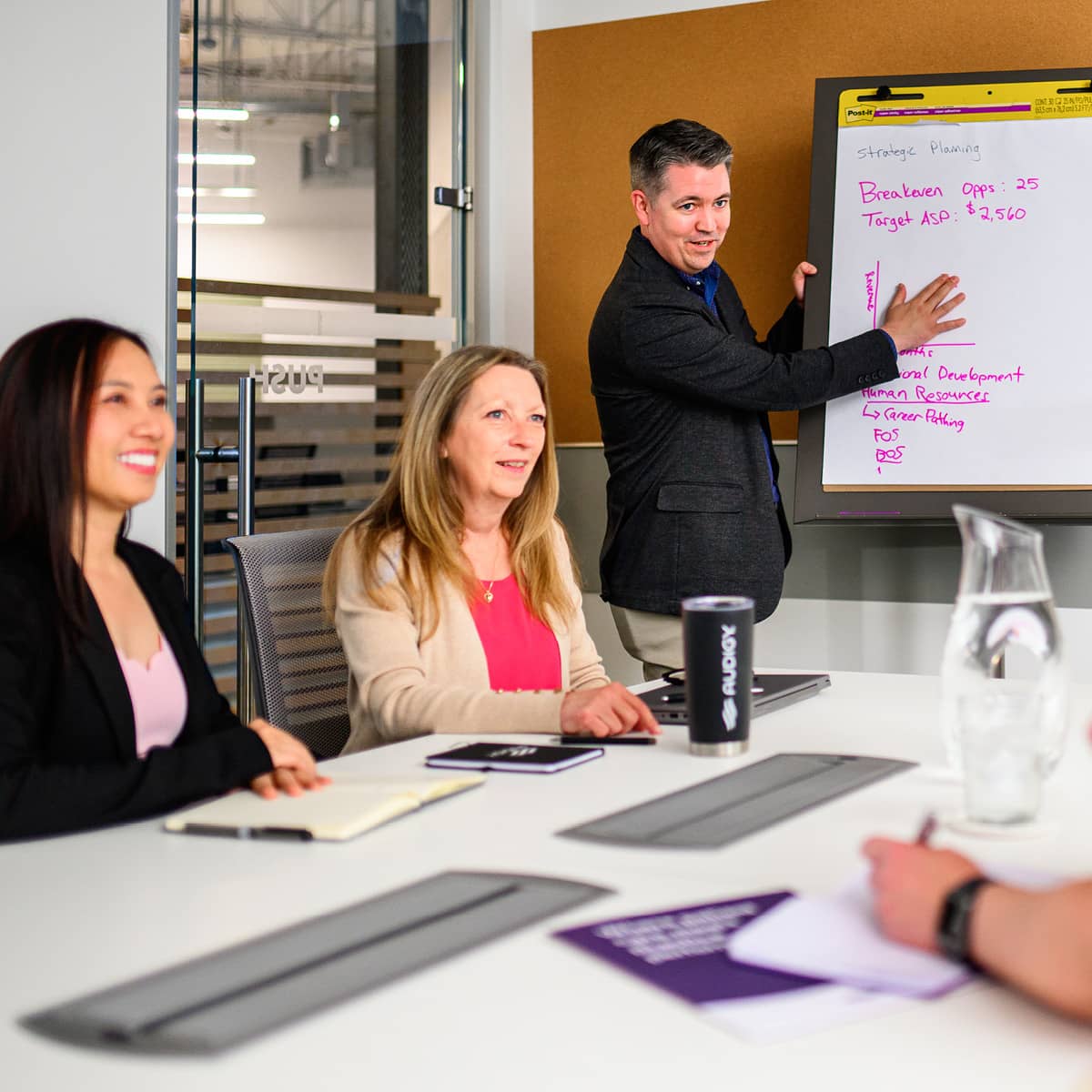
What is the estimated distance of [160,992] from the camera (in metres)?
0.77

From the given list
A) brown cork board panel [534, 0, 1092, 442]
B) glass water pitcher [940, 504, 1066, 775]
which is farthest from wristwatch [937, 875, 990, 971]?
brown cork board panel [534, 0, 1092, 442]

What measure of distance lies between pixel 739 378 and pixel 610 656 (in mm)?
1228

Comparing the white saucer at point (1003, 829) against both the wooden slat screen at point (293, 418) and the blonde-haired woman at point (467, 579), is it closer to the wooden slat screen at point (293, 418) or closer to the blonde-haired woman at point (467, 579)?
the blonde-haired woman at point (467, 579)

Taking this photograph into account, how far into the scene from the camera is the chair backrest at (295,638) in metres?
1.86

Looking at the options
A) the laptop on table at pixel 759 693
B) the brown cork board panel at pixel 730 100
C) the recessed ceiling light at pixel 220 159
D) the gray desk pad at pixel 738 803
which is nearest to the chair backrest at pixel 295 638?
the laptop on table at pixel 759 693

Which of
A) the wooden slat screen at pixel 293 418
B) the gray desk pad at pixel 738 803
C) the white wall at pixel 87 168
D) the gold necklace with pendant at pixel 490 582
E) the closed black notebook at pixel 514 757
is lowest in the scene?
the closed black notebook at pixel 514 757

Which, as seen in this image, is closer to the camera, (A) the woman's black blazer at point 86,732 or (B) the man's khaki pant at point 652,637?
(A) the woman's black blazer at point 86,732

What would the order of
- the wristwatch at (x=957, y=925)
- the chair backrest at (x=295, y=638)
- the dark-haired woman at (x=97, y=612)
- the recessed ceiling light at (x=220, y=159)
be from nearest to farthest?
the wristwatch at (x=957, y=925) → the dark-haired woman at (x=97, y=612) → the chair backrest at (x=295, y=638) → the recessed ceiling light at (x=220, y=159)

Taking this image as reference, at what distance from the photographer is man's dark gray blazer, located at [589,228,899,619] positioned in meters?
2.99

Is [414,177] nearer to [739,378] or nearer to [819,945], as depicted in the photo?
[739,378]

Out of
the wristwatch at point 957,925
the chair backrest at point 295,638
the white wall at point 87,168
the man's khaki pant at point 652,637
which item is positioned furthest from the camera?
the man's khaki pant at point 652,637

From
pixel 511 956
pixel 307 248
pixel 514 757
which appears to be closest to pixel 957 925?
pixel 511 956

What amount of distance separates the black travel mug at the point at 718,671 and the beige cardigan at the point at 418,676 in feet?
0.77

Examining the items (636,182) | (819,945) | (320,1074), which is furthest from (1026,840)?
(636,182)
